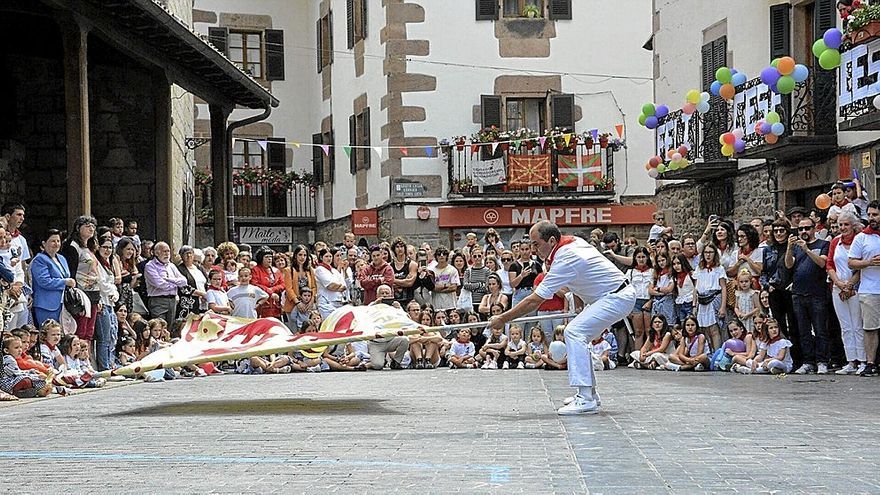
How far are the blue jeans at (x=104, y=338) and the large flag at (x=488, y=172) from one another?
1910 centimetres

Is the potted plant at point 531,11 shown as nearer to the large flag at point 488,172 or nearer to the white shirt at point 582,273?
the large flag at point 488,172

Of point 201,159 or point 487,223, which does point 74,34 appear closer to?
point 487,223

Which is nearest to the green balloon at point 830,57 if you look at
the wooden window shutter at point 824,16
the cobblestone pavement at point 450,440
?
the wooden window shutter at point 824,16

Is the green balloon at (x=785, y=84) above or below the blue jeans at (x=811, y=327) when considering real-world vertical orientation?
above

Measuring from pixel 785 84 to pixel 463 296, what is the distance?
18.8 ft

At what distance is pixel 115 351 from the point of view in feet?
56.5

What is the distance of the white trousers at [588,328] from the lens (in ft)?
37.4

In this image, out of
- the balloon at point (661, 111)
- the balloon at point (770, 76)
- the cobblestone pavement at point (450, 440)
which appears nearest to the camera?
the cobblestone pavement at point (450, 440)

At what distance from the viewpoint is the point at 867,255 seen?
51.0 ft

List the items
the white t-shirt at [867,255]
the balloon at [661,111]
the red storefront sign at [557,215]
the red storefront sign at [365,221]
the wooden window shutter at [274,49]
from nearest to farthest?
the white t-shirt at [867,255], the balloon at [661,111], the red storefront sign at [557,215], the red storefront sign at [365,221], the wooden window shutter at [274,49]

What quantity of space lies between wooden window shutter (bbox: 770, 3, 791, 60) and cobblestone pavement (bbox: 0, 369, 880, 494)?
9933mm

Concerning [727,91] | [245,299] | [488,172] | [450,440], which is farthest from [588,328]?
[488,172]

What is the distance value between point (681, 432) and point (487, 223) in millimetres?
25556

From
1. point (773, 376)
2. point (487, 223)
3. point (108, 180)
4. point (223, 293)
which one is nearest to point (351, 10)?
point (487, 223)
